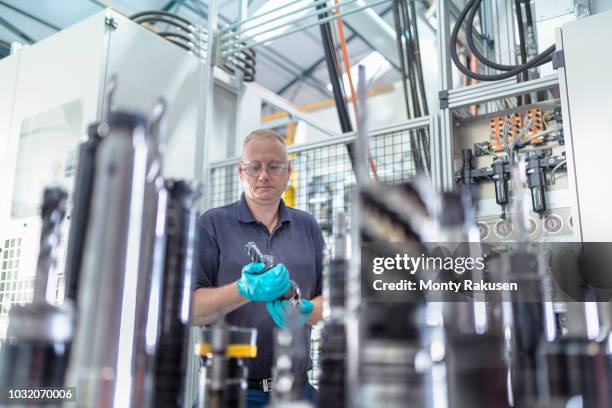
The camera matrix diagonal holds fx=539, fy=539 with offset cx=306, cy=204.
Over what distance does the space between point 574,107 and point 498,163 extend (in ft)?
1.02

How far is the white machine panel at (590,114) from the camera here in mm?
1206

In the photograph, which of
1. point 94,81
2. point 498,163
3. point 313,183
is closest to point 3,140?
point 94,81

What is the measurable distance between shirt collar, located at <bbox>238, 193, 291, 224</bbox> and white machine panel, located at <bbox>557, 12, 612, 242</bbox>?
747mm

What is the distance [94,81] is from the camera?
1.23 m

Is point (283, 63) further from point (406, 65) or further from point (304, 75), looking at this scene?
point (406, 65)

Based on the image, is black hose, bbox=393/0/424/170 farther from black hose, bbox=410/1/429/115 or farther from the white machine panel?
the white machine panel

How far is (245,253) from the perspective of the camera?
1.45 meters

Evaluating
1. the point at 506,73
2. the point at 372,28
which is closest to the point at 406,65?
the point at 372,28

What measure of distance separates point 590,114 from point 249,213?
2.92 ft

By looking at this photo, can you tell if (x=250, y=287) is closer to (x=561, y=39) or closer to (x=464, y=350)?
(x=464, y=350)

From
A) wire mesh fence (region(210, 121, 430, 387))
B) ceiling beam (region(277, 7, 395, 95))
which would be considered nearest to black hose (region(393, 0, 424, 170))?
wire mesh fence (region(210, 121, 430, 387))

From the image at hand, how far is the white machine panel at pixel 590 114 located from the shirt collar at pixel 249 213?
0.75 meters

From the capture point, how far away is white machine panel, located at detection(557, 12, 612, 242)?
121cm

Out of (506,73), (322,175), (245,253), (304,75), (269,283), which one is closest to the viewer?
(269,283)
